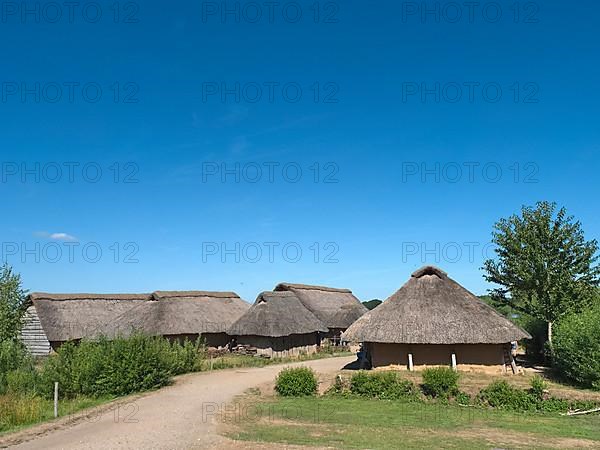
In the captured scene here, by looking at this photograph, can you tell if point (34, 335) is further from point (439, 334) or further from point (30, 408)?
point (439, 334)

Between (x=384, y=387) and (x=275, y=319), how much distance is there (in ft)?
47.9

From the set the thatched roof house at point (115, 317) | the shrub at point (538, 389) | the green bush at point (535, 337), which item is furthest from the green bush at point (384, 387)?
the thatched roof house at point (115, 317)

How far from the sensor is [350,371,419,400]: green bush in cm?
1945

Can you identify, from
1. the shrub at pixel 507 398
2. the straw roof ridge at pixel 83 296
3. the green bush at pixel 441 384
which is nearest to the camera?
the shrub at pixel 507 398

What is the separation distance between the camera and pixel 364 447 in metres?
12.1

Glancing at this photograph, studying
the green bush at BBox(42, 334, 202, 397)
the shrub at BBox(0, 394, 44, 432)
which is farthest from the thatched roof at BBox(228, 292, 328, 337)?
the shrub at BBox(0, 394, 44, 432)

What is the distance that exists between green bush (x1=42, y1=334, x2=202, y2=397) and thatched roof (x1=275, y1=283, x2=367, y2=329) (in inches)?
747

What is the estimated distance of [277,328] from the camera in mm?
32688

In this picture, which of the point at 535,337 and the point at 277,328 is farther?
the point at 277,328

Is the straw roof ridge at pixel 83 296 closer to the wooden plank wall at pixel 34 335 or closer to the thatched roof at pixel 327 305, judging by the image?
the wooden plank wall at pixel 34 335

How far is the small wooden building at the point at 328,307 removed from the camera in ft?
130

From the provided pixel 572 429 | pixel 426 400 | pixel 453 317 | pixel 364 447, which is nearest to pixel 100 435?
pixel 364 447

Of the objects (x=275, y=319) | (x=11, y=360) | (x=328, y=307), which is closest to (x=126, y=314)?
(x=275, y=319)

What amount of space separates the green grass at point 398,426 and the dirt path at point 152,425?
44.1 inches
